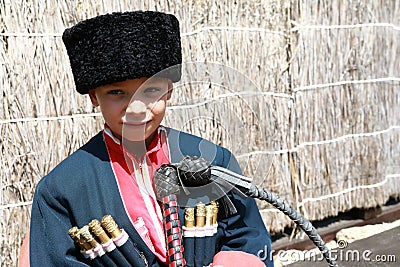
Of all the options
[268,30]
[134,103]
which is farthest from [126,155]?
[268,30]

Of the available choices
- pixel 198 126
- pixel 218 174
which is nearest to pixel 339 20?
pixel 198 126

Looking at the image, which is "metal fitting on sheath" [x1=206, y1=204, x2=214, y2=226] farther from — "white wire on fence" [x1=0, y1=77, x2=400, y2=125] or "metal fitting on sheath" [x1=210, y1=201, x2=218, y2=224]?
"white wire on fence" [x1=0, y1=77, x2=400, y2=125]

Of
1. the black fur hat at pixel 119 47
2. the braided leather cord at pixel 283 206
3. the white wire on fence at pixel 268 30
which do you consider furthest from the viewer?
the white wire on fence at pixel 268 30

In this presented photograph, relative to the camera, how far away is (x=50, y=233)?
4.77 feet

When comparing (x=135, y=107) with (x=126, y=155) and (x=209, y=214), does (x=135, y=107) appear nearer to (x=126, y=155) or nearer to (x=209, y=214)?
(x=126, y=155)

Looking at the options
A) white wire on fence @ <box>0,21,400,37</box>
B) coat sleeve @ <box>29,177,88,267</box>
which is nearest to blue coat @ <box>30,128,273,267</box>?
coat sleeve @ <box>29,177,88,267</box>

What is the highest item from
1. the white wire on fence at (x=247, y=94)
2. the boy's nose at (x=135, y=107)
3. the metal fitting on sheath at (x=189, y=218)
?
the boy's nose at (x=135, y=107)

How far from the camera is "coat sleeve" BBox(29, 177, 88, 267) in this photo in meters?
1.45

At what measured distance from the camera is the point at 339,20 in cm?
288

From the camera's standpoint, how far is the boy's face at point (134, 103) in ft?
4.58

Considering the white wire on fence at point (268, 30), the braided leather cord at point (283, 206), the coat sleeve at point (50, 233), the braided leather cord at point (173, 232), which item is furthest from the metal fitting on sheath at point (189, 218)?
the white wire on fence at point (268, 30)

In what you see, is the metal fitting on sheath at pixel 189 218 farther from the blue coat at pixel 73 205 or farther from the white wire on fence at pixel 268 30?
the white wire on fence at pixel 268 30

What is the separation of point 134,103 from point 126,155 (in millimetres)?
179

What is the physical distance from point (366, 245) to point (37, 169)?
122cm
